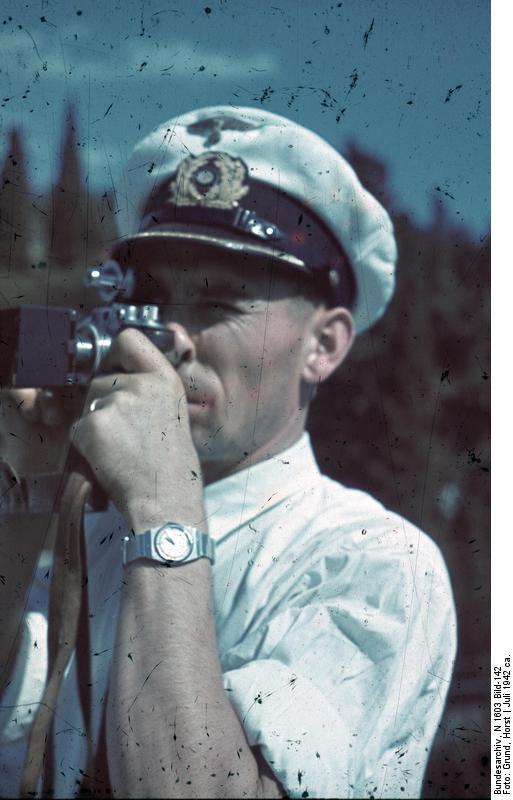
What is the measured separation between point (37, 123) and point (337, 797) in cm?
137

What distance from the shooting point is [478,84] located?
6.09ft

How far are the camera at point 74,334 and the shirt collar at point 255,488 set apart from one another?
0.92ft

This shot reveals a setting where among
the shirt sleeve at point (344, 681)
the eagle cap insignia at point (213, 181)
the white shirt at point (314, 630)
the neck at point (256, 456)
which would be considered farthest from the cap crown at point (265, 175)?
the shirt sleeve at point (344, 681)

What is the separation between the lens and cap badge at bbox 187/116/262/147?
1.79 metres

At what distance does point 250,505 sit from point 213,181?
2.01 ft

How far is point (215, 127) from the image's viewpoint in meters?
1.79

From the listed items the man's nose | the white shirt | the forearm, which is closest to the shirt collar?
the white shirt

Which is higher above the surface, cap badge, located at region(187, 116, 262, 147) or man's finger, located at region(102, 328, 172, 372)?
cap badge, located at region(187, 116, 262, 147)

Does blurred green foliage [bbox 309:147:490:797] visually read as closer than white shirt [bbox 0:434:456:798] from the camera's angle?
No

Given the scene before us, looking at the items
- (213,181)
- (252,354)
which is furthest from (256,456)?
(213,181)

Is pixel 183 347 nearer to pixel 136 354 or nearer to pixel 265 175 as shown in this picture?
pixel 136 354

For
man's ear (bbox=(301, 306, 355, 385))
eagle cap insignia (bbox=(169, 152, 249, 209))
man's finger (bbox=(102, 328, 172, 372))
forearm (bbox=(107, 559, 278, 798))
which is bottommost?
forearm (bbox=(107, 559, 278, 798))

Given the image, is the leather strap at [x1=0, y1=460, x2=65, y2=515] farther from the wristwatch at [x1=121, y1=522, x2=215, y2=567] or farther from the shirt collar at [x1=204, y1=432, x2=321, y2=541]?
the shirt collar at [x1=204, y1=432, x2=321, y2=541]

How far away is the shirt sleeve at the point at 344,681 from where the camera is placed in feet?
5.59
